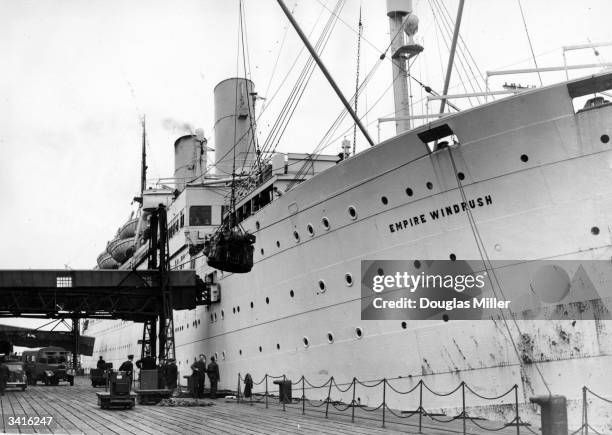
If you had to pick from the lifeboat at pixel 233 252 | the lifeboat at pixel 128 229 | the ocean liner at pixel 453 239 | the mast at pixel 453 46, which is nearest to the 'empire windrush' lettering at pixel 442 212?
the ocean liner at pixel 453 239

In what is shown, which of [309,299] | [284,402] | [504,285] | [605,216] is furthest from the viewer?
[309,299]

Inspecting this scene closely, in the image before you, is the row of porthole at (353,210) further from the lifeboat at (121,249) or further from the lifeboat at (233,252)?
the lifeboat at (121,249)

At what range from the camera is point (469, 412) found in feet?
38.3

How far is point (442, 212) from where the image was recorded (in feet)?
41.5

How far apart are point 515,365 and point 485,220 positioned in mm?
2617

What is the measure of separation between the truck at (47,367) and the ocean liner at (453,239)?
562 inches

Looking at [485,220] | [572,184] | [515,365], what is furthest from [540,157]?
[515,365]

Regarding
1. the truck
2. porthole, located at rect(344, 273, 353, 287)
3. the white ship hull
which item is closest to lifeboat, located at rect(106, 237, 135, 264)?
the truck

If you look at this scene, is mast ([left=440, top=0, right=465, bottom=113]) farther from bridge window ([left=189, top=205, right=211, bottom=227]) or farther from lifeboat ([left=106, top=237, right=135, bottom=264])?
lifeboat ([left=106, top=237, right=135, bottom=264])

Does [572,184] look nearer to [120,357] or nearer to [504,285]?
[504,285]

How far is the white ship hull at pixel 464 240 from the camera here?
1114 centimetres

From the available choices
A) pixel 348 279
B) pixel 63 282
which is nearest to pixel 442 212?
pixel 348 279

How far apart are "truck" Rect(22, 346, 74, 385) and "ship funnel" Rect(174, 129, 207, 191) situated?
9941mm

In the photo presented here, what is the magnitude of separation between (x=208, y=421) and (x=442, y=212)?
5821mm
